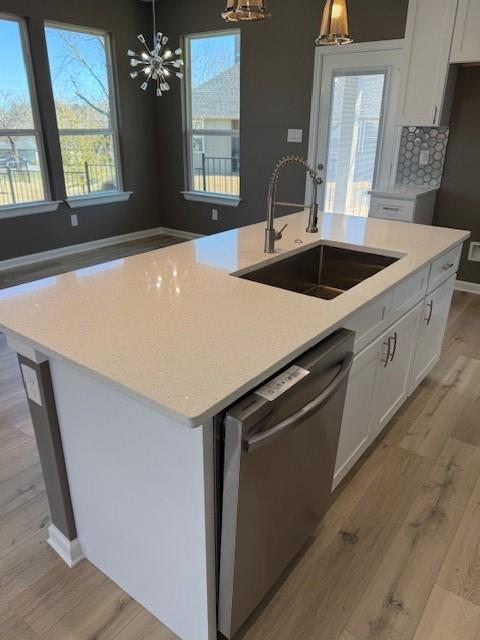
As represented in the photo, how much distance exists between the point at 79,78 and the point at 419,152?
11.8 ft

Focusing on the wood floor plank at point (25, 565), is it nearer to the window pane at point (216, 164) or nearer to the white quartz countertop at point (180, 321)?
the white quartz countertop at point (180, 321)

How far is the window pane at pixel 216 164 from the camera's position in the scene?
5410 mm

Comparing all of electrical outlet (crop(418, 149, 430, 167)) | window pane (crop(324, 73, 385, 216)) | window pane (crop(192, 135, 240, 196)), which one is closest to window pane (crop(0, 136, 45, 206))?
window pane (crop(192, 135, 240, 196))

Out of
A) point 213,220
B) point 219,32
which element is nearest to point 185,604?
point 213,220

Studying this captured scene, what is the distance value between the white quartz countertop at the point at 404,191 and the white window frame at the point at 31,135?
3325 millimetres

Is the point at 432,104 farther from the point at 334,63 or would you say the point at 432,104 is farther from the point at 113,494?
the point at 113,494

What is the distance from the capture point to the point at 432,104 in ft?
12.3

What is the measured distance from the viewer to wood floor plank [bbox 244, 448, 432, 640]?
56.3 inches

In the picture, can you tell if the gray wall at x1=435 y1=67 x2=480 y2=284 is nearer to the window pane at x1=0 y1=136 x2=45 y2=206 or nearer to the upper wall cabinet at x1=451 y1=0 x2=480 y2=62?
the upper wall cabinet at x1=451 y1=0 x2=480 y2=62

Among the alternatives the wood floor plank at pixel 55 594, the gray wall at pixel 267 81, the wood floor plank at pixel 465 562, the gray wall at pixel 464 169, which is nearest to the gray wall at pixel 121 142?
the gray wall at pixel 267 81

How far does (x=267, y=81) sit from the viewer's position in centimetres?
480

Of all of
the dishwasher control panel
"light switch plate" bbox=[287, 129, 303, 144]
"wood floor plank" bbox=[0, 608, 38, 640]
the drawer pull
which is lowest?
"wood floor plank" bbox=[0, 608, 38, 640]

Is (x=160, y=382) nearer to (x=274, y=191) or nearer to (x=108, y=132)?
(x=274, y=191)

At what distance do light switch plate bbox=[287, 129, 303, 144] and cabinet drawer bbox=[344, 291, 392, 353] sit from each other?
3.45 meters
